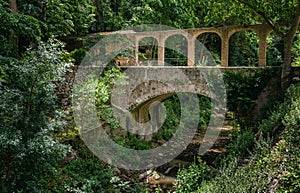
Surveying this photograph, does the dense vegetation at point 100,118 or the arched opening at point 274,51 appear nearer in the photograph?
the dense vegetation at point 100,118

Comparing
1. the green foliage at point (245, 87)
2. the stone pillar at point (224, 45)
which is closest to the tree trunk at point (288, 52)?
the green foliage at point (245, 87)

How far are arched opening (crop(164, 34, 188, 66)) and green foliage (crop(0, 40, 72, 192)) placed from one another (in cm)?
1223

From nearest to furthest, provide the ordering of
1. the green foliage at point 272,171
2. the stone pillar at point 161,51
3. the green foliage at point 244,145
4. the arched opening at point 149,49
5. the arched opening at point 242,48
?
the green foliage at point 272,171 → the green foliage at point 244,145 → the stone pillar at point 161,51 → the arched opening at point 149,49 → the arched opening at point 242,48

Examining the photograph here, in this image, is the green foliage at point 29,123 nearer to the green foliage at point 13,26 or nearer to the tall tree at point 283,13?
the green foliage at point 13,26

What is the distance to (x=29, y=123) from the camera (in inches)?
200

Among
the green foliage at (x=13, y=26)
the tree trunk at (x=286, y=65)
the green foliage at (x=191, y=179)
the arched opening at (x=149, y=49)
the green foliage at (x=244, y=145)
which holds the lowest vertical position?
the green foliage at (x=191, y=179)

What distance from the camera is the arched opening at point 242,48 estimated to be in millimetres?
17953

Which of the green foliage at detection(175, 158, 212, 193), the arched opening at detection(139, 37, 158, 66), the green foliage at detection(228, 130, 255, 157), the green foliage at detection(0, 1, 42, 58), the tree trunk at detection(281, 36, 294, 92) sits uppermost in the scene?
the arched opening at detection(139, 37, 158, 66)

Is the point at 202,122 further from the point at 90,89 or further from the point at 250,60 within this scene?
the point at 90,89

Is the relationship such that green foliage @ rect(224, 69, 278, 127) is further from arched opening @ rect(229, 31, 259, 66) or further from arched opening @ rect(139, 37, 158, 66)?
arched opening @ rect(229, 31, 259, 66)

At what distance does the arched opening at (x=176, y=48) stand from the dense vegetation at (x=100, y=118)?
5.08 m

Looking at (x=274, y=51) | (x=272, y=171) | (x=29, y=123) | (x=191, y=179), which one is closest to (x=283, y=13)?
(x=191, y=179)

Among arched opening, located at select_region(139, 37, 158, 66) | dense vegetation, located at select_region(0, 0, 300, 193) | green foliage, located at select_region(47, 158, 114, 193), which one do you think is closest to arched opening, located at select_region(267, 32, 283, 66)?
arched opening, located at select_region(139, 37, 158, 66)

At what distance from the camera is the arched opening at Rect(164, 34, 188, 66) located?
17.3 metres
